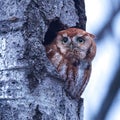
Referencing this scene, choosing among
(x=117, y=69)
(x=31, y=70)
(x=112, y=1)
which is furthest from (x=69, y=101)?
(x=112, y=1)

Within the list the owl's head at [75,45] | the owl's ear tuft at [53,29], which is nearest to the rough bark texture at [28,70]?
the owl's ear tuft at [53,29]

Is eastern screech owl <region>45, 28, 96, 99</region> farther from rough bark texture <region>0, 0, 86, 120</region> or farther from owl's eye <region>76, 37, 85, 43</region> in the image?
rough bark texture <region>0, 0, 86, 120</region>

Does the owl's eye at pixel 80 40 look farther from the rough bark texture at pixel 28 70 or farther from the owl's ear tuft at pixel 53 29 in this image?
the rough bark texture at pixel 28 70

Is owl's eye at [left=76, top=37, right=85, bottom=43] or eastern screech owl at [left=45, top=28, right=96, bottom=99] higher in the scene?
owl's eye at [left=76, top=37, right=85, bottom=43]

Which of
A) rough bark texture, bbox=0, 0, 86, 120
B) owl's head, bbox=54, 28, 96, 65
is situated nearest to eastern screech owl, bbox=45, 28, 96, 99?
owl's head, bbox=54, 28, 96, 65

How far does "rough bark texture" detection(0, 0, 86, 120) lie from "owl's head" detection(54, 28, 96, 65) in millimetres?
281

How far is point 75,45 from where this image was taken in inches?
141

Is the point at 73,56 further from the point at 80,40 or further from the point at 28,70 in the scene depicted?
the point at 28,70

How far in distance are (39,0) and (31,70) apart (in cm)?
53

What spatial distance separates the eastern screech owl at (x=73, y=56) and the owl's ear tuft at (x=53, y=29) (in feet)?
0.15

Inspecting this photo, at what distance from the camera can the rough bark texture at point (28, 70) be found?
2889 mm

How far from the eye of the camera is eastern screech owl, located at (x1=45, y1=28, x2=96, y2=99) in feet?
11.0

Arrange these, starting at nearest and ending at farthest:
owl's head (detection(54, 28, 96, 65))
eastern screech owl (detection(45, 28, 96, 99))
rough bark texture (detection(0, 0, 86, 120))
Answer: rough bark texture (detection(0, 0, 86, 120)) → eastern screech owl (detection(45, 28, 96, 99)) → owl's head (detection(54, 28, 96, 65))

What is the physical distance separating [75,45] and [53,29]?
0.20 meters
